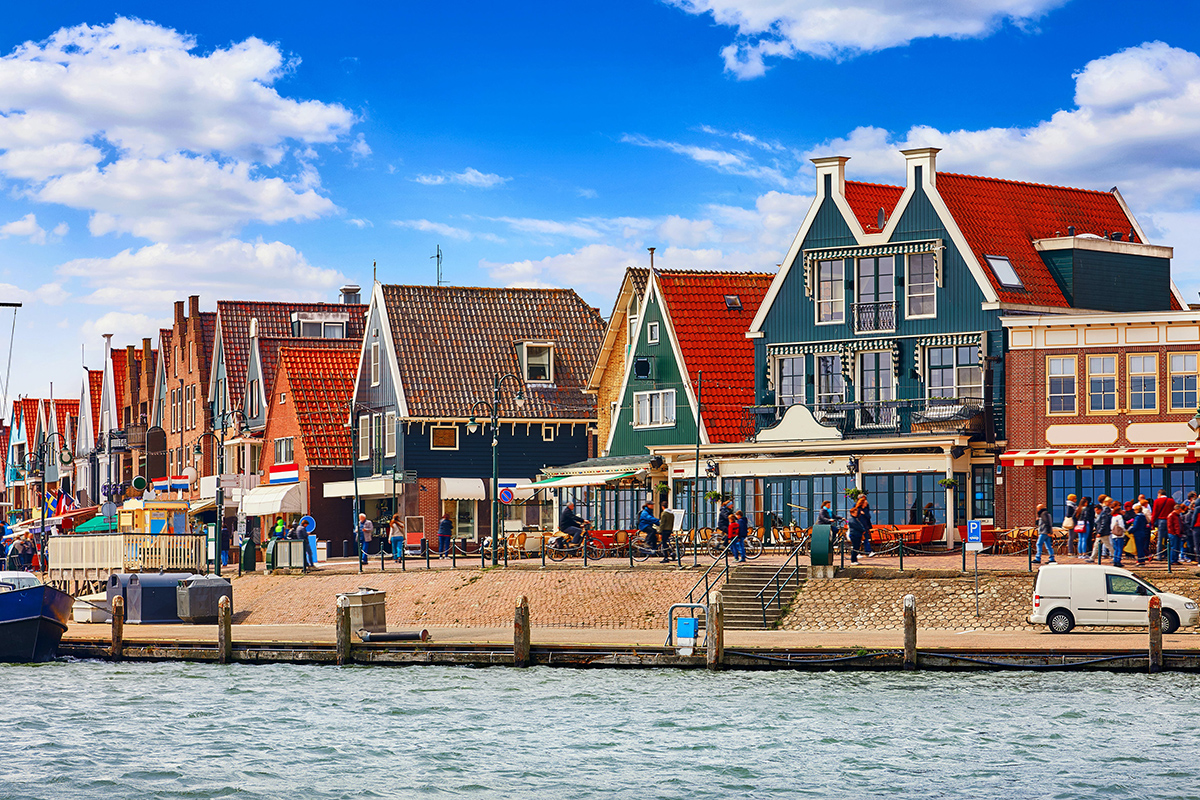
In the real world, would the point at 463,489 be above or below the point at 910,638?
above

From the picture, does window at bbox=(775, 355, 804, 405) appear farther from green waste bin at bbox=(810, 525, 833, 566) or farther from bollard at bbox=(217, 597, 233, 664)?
bollard at bbox=(217, 597, 233, 664)

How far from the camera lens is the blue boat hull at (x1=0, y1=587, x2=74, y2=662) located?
43.1 m

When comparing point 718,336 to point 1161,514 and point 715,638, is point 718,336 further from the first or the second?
point 715,638

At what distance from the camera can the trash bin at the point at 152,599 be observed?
171ft

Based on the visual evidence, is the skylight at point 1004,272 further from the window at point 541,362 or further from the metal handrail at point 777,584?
the window at point 541,362

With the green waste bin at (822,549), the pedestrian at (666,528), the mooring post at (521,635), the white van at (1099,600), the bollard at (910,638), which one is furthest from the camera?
the pedestrian at (666,528)

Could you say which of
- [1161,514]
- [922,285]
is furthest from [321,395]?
[1161,514]

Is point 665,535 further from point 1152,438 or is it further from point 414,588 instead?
point 1152,438

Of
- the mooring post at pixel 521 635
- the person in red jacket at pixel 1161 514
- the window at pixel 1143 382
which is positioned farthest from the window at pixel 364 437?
the person in red jacket at pixel 1161 514

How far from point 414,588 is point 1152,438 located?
20730 millimetres

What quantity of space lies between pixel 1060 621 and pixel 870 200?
21528mm

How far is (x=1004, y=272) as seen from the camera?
54.5 metres

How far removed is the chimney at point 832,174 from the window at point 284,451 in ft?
85.2

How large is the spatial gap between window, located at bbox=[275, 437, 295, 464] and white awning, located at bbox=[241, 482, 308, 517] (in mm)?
1119
